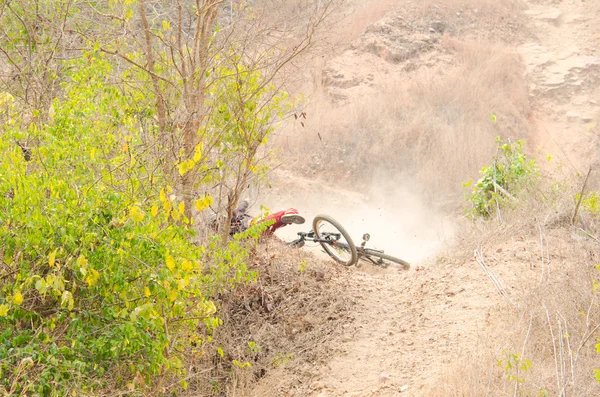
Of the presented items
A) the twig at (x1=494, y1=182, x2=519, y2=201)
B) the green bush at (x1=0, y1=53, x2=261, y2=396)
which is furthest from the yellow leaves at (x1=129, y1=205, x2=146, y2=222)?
the twig at (x1=494, y1=182, x2=519, y2=201)

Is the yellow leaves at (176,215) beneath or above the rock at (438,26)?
beneath

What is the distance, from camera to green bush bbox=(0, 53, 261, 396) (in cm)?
391

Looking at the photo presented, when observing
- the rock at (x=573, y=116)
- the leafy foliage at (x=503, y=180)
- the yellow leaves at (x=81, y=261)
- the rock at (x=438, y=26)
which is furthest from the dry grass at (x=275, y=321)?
the rock at (x=438, y=26)

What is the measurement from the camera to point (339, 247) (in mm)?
8234

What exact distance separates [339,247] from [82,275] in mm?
4491

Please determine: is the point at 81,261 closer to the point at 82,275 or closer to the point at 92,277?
the point at 92,277

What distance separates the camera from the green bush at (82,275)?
3.91 meters

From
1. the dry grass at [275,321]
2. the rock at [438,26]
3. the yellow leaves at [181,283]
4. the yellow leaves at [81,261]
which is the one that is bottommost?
the dry grass at [275,321]

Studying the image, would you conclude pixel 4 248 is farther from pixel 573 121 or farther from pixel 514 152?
pixel 573 121

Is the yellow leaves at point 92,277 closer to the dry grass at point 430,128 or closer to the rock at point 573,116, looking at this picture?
the dry grass at point 430,128

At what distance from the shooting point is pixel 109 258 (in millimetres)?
4051

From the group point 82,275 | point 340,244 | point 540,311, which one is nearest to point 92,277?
point 82,275

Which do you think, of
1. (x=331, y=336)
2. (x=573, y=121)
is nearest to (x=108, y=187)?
(x=331, y=336)

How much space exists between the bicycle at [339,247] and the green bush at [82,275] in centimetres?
367
